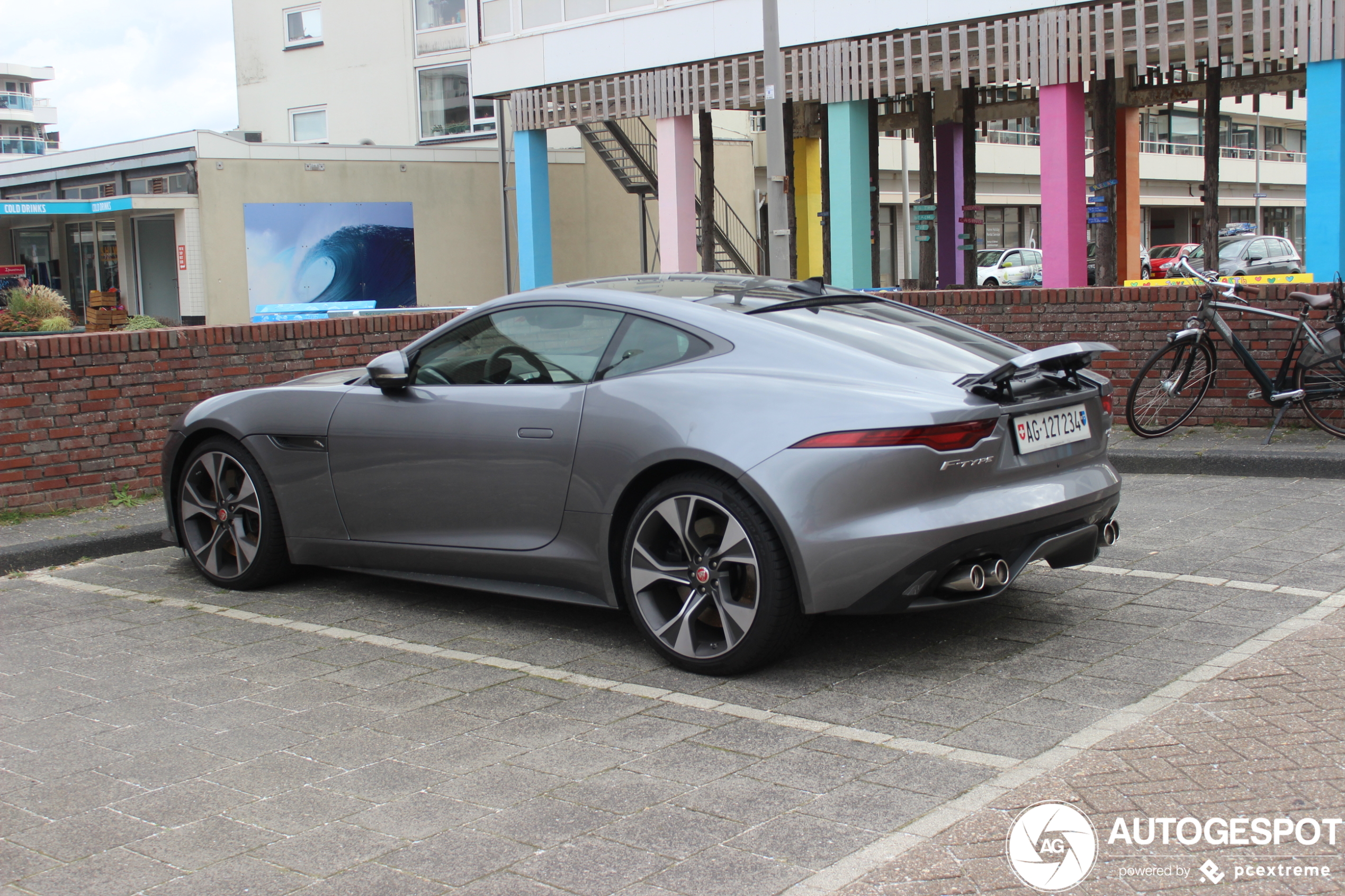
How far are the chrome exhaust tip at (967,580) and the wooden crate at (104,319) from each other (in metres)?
18.5

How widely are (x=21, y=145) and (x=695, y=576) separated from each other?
134 m

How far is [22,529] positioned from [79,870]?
5.01 meters

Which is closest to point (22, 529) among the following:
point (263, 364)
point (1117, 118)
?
point (263, 364)

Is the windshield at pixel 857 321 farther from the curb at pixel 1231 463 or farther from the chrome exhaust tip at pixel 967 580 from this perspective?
the curb at pixel 1231 463

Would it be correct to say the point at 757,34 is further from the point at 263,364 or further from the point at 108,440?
the point at 108,440

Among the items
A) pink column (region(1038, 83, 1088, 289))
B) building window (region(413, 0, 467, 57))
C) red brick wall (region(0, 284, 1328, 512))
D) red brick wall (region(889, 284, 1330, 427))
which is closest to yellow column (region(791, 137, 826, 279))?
building window (region(413, 0, 467, 57))

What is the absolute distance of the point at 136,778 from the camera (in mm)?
3893

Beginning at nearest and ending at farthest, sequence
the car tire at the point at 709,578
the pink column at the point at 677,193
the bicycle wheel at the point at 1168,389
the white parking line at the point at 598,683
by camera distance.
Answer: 1. the white parking line at the point at 598,683
2. the car tire at the point at 709,578
3. the bicycle wheel at the point at 1168,389
4. the pink column at the point at 677,193

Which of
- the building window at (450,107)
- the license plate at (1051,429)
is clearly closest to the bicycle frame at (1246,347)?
the license plate at (1051,429)

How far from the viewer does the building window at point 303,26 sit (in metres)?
35.2

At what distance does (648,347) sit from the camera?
5047 mm

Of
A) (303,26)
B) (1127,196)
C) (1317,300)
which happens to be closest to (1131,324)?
(1317,300)

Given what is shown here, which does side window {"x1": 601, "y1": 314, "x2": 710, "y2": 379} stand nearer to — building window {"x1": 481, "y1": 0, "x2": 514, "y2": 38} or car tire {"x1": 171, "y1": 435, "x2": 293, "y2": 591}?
car tire {"x1": 171, "y1": 435, "x2": 293, "y2": 591}

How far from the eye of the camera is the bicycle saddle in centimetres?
915
